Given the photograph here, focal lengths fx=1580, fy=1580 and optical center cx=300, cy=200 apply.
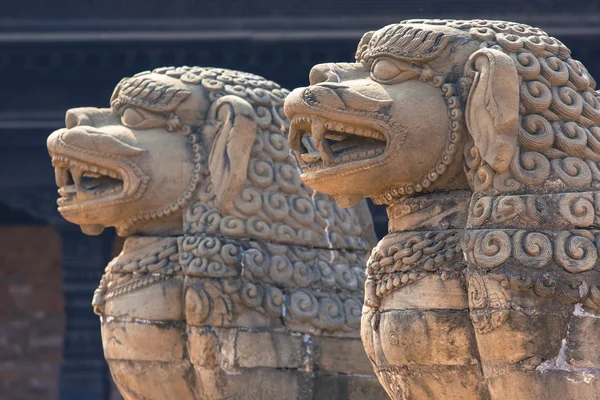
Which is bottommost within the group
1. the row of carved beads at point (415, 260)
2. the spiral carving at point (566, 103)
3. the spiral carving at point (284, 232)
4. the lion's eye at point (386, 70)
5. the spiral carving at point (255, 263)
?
the spiral carving at point (255, 263)

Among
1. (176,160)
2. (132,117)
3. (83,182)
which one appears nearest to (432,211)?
(176,160)

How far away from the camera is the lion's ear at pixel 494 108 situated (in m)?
5.34

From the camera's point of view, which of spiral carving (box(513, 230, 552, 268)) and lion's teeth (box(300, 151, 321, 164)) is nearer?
spiral carving (box(513, 230, 552, 268))

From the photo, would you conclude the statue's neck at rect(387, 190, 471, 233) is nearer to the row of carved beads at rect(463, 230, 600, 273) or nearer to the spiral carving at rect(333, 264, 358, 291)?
→ the row of carved beads at rect(463, 230, 600, 273)

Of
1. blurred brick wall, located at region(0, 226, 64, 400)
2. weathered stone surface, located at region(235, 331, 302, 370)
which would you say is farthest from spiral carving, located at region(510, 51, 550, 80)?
blurred brick wall, located at region(0, 226, 64, 400)

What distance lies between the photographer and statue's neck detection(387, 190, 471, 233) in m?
5.56

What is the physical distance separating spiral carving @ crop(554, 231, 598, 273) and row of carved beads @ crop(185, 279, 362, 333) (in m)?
2.04

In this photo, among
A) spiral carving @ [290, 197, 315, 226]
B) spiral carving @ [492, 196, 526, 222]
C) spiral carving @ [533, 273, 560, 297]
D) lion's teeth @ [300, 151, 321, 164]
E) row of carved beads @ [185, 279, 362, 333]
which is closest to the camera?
spiral carving @ [533, 273, 560, 297]

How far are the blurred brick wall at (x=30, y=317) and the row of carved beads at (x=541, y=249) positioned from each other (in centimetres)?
979

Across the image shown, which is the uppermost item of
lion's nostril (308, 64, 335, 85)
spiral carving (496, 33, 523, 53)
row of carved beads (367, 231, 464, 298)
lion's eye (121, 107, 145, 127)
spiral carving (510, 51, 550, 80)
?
spiral carving (496, 33, 523, 53)

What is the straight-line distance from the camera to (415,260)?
5.52 meters

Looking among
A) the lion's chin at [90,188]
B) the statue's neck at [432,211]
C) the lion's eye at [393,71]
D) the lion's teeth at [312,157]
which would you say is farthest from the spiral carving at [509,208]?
the lion's chin at [90,188]

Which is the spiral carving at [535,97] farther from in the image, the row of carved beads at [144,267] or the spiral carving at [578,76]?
the row of carved beads at [144,267]

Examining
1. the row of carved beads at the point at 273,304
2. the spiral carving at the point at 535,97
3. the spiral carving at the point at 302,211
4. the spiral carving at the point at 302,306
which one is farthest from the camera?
the spiral carving at the point at 302,211
